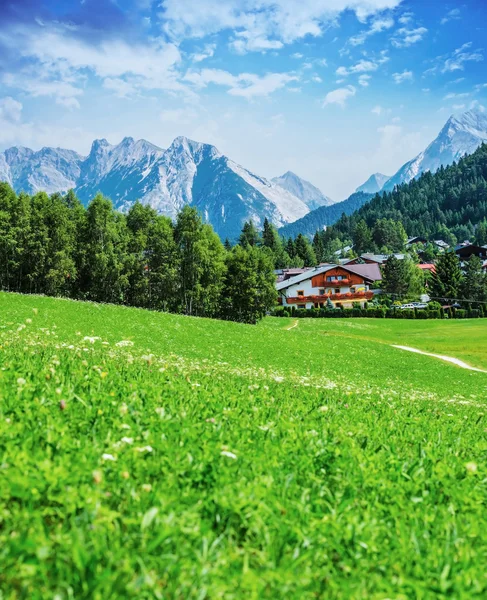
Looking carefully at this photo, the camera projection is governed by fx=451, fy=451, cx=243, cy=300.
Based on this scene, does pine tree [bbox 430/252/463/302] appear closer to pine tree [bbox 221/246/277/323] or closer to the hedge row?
the hedge row

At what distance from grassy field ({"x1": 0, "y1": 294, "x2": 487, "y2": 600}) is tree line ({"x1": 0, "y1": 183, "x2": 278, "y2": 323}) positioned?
64306 millimetres

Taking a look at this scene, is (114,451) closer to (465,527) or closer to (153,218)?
(465,527)

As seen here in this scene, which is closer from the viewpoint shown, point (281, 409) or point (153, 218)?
point (281, 409)

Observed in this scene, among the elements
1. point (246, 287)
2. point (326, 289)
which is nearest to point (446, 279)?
point (326, 289)

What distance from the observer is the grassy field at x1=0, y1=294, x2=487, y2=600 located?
315 cm

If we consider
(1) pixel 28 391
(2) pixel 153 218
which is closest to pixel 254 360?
(1) pixel 28 391

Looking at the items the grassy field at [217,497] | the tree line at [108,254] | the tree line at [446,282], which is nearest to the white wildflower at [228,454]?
the grassy field at [217,497]

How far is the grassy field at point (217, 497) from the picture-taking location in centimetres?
315

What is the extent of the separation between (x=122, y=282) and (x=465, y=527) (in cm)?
6941

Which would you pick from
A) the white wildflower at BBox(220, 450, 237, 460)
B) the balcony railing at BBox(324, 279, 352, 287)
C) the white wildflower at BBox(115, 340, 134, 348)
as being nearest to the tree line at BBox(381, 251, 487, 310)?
the balcony railing at BBox(324, 279, 352, 287)

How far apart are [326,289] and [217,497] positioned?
4970 inches

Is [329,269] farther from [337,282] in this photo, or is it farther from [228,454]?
[228,454]

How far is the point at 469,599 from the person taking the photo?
3291 millimetres

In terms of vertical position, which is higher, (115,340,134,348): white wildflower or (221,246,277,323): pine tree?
(221,246,277,323): pine tree
